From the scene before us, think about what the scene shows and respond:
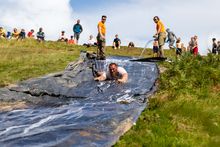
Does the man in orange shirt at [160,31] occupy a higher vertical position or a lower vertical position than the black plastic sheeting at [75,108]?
higher

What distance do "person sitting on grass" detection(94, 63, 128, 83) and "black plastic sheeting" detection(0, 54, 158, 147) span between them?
11.2 inches

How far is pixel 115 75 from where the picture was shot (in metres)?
16.7

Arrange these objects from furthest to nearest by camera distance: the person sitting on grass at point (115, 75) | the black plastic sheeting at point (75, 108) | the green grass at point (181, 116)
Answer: the person sitting on grass at point (115, 75) < the green grass at point (181, 116) < the black plastic sheeting at point (75, 108)

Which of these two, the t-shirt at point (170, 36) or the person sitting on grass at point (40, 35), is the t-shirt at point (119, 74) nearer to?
the t-shirt at point (170, 36)

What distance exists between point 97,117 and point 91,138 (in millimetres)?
1827

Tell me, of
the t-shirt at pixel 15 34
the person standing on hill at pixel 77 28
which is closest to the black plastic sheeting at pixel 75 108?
the person standing on hill at pixel 77 28

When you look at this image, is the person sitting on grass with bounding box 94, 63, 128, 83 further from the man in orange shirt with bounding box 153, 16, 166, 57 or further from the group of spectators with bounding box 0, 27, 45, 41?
the group of spectators with bounding box 0, 27, 45, 41

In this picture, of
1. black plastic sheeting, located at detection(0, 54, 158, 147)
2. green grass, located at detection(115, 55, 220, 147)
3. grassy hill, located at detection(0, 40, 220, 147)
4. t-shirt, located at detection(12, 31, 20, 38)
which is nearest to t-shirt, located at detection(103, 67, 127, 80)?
black plastic sheeting, located at detection(0, 54, 158, 147)

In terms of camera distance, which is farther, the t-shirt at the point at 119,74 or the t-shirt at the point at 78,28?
the t-shirt at the point at 78,28

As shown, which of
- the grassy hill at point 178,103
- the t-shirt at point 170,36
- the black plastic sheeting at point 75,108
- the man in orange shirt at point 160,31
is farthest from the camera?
the t-shirt at point 170,36

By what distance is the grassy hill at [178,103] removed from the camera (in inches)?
394

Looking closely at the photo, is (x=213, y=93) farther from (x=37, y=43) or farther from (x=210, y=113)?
(x=37, y=43)

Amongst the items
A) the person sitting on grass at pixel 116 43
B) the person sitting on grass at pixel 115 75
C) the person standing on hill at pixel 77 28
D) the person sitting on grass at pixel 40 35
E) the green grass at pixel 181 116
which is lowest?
the green grass at pixel 181 116

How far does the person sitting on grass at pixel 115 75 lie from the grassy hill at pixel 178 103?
1218 mm
